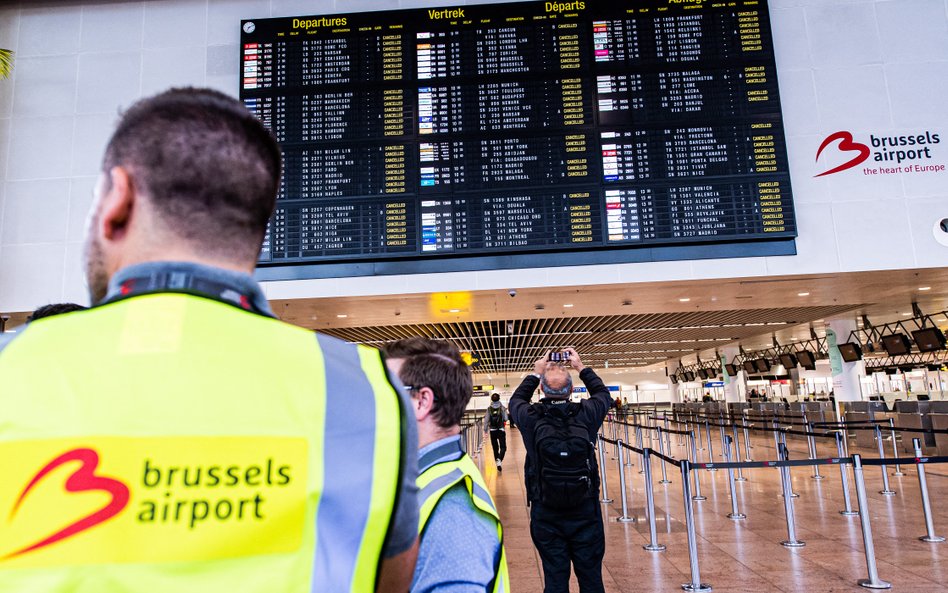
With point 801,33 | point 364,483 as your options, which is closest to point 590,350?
point 801,33

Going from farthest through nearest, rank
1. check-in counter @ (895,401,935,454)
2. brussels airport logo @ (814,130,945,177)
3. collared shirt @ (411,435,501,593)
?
1. check-in counter @ (895,401,935,454)
2. brussels airport logo @ (814,130,945,177)
3. collared shirt @ (411,435,501,593)

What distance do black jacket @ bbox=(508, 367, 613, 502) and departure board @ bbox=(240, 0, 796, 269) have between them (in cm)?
265

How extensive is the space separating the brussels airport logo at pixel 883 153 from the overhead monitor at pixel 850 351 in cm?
828

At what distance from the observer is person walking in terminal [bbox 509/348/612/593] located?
3561mm

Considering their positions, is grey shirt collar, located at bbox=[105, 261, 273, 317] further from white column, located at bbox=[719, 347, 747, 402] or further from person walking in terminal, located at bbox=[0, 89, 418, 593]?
white column, located at bbox=[719, 347, 747, 402]

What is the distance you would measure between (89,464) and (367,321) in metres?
9.98

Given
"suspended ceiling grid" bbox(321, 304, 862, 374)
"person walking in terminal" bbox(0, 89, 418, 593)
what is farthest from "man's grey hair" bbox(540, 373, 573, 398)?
"suspended ceiling grid" bbox(321, 304, 862, 374)

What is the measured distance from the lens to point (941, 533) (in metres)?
6.23

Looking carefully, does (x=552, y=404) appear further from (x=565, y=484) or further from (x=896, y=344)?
(x=896, y=344)

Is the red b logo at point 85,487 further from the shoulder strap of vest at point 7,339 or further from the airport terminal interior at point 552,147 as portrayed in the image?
the airport terminal interior at point 552,147

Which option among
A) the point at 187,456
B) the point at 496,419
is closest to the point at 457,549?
the point at 187,456

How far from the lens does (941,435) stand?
501 inches

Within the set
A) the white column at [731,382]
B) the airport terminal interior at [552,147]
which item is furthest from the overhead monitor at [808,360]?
the airport terminal interior at [552,147]

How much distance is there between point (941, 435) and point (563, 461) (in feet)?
43.3
